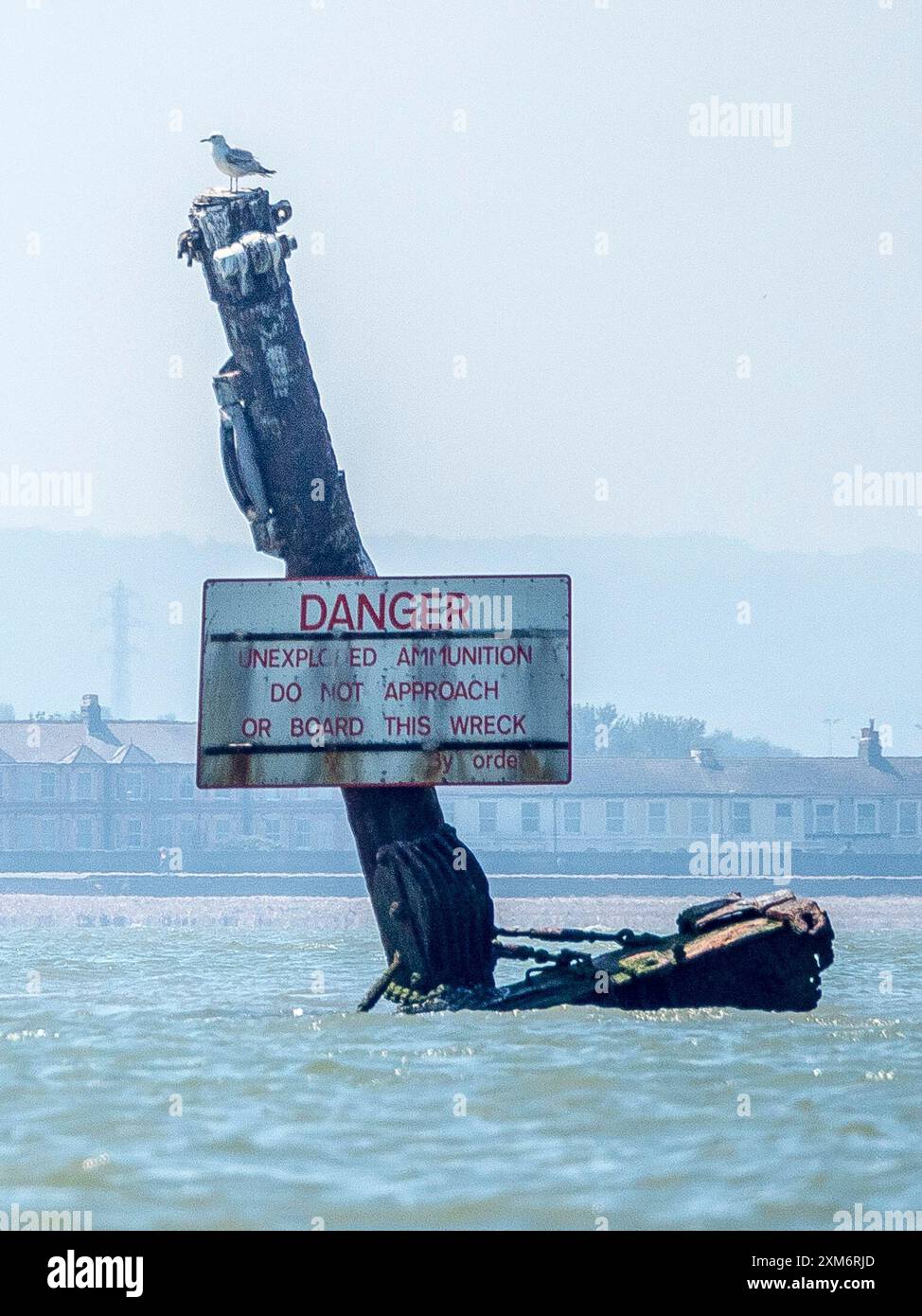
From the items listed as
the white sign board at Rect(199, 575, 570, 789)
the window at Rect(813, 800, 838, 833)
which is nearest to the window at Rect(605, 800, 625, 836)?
the window at Rect(813, 800, 838, 833)

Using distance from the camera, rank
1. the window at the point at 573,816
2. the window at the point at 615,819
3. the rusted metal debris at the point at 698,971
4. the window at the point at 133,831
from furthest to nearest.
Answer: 1. the window at the point at 133,831
2. the window at the point at 573,816
3. the window at the point at 615,819
4. the rusted metal debris at the point at 698,971

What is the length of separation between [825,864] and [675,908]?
12.2 meters

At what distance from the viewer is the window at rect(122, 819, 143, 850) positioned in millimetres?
98000

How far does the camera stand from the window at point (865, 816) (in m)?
93.6

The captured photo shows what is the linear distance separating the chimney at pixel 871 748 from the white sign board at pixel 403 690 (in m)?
80.8

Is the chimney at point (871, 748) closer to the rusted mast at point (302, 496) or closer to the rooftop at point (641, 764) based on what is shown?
the rooftop at point (641, 764)

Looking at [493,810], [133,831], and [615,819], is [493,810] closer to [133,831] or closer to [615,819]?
[615,819]

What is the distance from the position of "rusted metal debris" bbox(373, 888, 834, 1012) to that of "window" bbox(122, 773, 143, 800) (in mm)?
80735

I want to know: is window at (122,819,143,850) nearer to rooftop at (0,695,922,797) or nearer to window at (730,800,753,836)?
rooftop at (0,695,922,797)

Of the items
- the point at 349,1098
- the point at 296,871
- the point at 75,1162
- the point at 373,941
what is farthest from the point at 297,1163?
the point at 296,871

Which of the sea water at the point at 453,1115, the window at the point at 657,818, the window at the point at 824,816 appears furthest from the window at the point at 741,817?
the sea water at the point at 453,1115

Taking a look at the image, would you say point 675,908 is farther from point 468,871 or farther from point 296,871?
point 468,871

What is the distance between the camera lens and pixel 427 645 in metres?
18.8

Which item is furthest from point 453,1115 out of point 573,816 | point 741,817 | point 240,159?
point 741,817
